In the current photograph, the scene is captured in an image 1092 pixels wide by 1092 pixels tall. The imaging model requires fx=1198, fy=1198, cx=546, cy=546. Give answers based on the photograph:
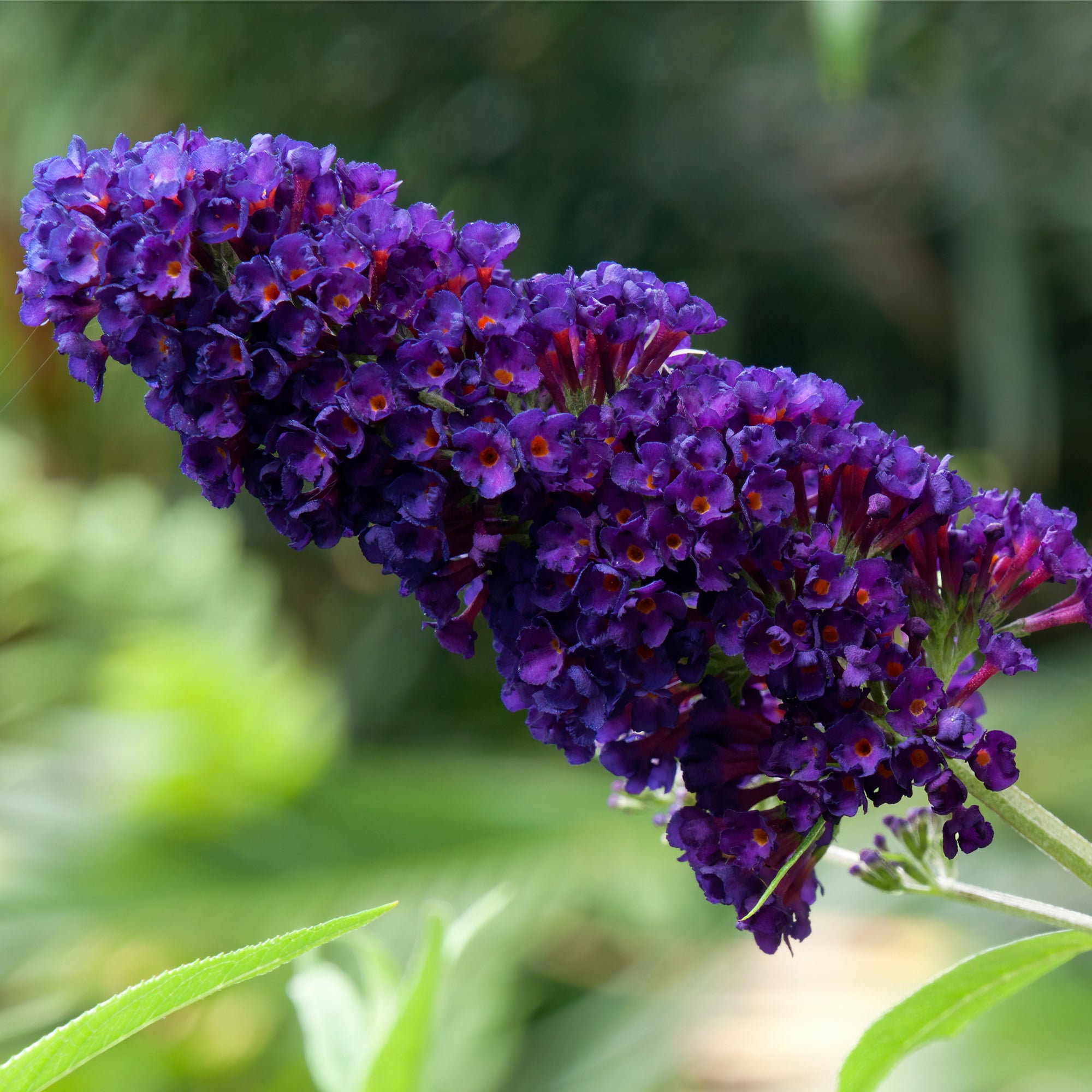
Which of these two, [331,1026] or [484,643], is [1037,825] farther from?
[484,643]

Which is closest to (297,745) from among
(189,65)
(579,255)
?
(579,255)

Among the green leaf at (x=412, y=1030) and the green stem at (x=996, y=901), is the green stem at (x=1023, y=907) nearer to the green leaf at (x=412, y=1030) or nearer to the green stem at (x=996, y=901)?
the green stem at (x=996, y=901)

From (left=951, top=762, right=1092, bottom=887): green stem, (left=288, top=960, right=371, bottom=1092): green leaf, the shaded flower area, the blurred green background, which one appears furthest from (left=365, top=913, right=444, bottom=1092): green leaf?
the blurred green background

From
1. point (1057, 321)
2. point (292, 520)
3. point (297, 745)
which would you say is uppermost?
point (1057, 321)

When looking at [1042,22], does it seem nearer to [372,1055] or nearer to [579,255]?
[579,255]

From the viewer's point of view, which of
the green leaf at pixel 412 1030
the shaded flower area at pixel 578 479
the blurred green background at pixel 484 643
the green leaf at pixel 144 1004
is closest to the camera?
the green leaf at pixel 144 1004

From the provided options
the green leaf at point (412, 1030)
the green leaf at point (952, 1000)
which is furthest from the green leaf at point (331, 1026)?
the green leaf at point (952, 1000)
